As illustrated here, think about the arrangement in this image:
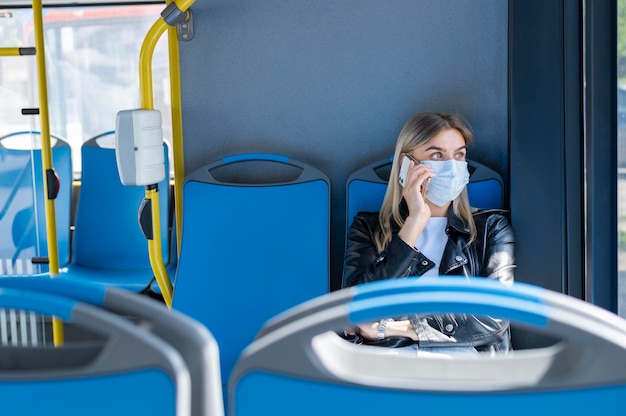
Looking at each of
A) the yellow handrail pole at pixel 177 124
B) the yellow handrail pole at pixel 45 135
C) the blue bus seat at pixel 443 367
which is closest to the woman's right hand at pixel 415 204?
the yellow handrail pole at pixel 177 124

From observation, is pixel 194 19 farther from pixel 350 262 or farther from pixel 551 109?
pixel 551 109

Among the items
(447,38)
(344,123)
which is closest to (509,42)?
(447,38)

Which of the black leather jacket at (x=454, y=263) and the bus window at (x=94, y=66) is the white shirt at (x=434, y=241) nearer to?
the black leather jacket at (x=454, y=263)

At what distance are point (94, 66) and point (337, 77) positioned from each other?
2381 mm

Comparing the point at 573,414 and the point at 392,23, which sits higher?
the point at 392,23

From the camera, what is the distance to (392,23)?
308 centimetres

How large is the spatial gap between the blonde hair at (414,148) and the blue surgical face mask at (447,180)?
49 millimetres

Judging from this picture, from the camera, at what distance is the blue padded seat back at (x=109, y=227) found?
4.49 metres

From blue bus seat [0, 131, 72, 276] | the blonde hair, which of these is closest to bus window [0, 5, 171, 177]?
blue bus seat [0, 131, 72, 276]

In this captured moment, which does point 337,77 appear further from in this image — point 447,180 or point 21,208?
point 21,208

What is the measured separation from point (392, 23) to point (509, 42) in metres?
0.44

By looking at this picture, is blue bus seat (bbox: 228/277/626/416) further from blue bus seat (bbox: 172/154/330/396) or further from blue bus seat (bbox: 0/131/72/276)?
blue bus seat (bbox: 0/131/72/276)

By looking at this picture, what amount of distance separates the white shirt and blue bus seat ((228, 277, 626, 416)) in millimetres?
1789

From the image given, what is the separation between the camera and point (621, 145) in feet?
7.55
